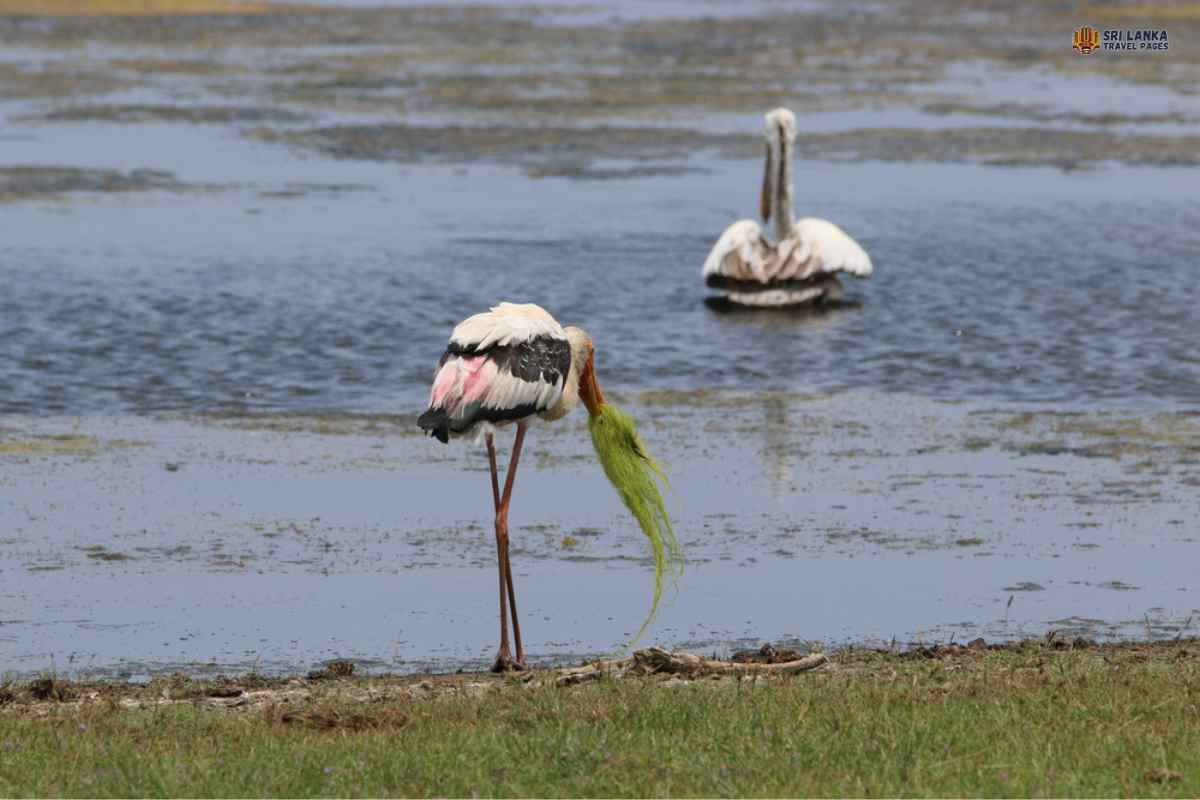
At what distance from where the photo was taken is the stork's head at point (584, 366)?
863 centimetres

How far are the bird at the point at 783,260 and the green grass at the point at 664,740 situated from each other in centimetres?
1049

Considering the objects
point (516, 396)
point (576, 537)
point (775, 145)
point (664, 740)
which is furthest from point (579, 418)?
point (664, 740)

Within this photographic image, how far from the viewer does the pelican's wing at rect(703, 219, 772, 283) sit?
1798 centimetres

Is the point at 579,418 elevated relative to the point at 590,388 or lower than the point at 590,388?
lower

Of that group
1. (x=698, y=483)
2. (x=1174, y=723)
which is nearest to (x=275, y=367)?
(x=698, y=483)

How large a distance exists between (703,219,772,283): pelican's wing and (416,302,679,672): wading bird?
9364mm

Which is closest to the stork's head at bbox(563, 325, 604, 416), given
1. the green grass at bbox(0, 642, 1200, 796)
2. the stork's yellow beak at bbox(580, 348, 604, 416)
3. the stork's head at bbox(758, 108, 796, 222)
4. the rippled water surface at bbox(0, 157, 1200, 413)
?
the stork's yellow beak at bbox(580, 348, 604, 416)

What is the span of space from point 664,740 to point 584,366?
98.7 inches

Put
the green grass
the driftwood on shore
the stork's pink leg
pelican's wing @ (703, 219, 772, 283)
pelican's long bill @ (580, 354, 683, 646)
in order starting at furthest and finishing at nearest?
pelican's wing @ (703, 219, 772, 283)
pelican's long bill @ (580, 354, 683, 646)
the stork's pink leg
the driftwood on shore
the green grass

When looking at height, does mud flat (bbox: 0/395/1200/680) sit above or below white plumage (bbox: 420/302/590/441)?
below

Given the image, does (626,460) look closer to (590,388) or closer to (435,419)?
(590,388)

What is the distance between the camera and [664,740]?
652cm

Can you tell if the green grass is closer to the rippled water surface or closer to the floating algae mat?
the floating algae mat

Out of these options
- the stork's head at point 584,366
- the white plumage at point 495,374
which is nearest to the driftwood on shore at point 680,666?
the white plumage at point 495,374
